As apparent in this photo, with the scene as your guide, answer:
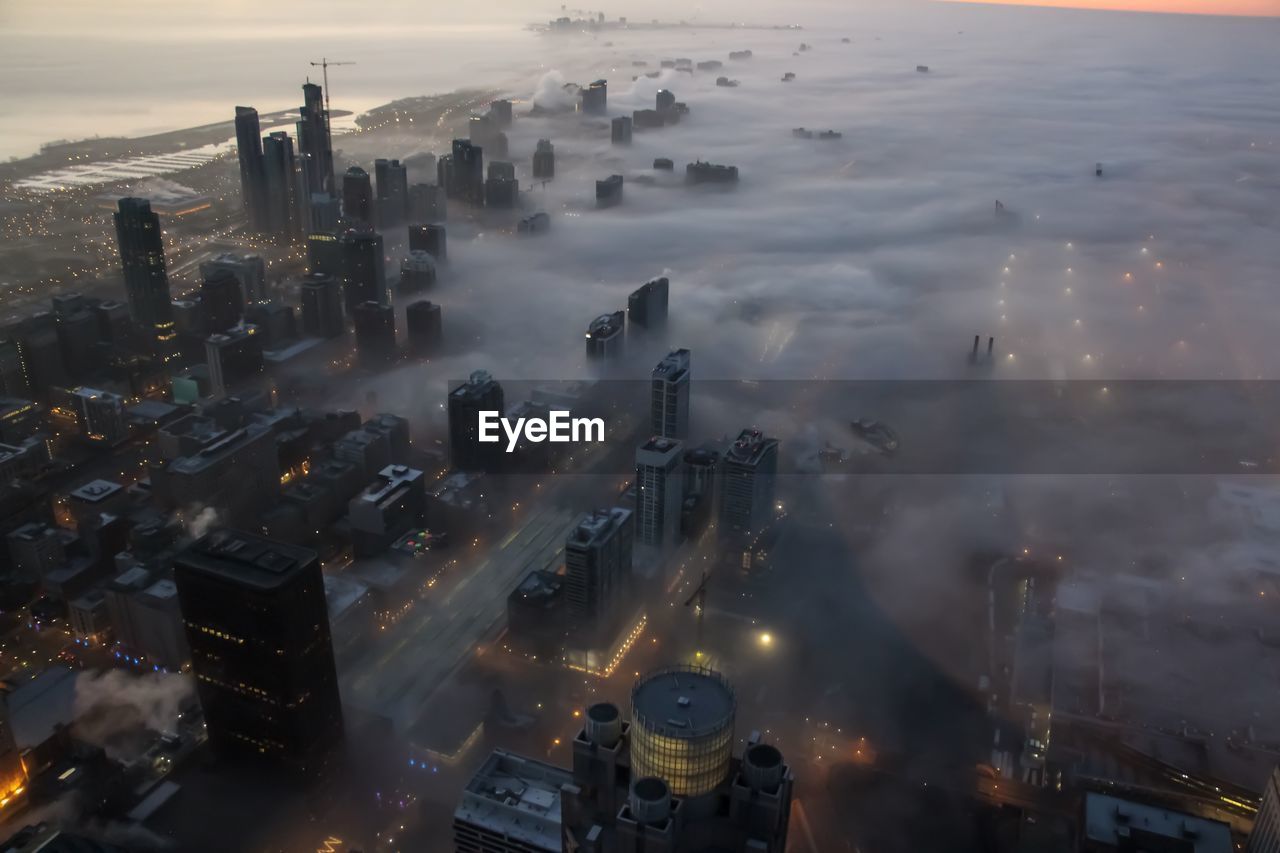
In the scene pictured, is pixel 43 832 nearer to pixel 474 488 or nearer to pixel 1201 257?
pixel 474 488

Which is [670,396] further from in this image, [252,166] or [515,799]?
[252,166]

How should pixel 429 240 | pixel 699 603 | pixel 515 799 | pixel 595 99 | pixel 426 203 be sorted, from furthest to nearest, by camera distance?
pixel 595 99
pixel 426 203
pixel 429 240
pixel 699 603
pixel 515 799

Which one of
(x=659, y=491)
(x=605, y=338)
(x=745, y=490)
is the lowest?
(x=745, y=490)

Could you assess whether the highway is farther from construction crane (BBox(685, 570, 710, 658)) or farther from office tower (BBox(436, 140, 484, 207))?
office tower (BBox(436, 140, 484, 207))

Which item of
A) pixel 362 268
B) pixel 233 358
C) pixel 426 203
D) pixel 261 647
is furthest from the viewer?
pixel 426 203

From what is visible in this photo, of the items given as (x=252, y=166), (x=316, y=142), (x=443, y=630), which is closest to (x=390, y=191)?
(x=316, y=142)

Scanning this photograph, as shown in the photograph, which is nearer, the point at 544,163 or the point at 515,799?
the point at 515,799

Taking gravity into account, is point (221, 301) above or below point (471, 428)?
above

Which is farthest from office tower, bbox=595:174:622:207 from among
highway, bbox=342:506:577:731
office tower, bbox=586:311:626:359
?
highway, bbox=342:506:577:731
